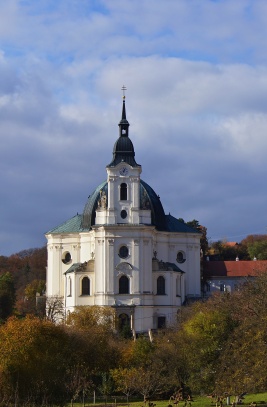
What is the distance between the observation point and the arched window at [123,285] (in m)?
93.1

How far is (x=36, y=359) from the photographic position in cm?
5703

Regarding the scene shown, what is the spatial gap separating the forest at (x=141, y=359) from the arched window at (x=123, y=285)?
15.5 meters

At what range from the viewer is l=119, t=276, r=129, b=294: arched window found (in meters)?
93.1

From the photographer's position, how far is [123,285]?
9319 cm

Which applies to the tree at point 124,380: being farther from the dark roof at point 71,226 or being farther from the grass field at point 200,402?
the dark roof at point 71,226

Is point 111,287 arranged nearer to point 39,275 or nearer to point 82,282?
point 82,282

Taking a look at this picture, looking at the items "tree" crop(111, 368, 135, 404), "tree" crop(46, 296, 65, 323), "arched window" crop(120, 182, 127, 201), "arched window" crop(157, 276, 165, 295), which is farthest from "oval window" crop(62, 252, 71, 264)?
"tree" crop(111, 368, 135, 404)

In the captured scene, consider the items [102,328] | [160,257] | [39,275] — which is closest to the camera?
[102,328]

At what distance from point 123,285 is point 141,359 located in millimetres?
25451

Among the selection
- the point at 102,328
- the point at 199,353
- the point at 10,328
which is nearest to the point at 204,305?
the point at 102,328

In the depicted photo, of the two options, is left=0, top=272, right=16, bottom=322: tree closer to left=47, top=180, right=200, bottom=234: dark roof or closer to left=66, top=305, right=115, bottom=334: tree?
left=47, top=180, right=200, bottom=234: dark roof

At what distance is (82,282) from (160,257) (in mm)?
9301

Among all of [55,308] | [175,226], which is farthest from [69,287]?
[175,226]

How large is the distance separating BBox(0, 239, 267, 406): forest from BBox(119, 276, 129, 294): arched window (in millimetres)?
15488
